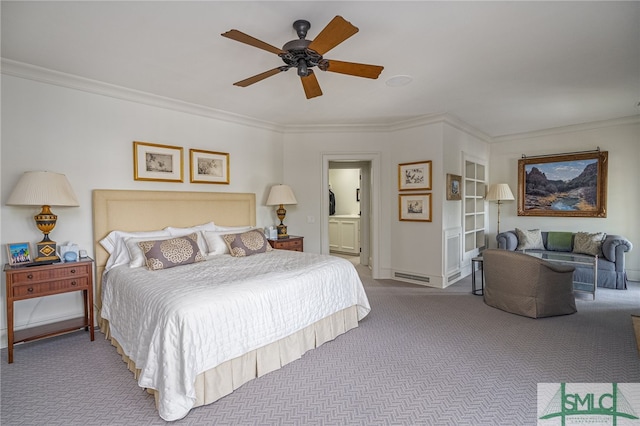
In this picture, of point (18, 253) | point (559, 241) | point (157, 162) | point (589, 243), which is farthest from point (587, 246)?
point (18, 253)

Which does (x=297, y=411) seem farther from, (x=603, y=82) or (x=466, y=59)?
(x=603, y=82)

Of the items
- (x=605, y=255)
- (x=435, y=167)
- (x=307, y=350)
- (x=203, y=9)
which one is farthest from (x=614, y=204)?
(x=203, y=9)

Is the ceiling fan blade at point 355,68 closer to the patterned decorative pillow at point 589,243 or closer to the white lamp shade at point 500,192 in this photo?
the white lamp shade at point 500,192

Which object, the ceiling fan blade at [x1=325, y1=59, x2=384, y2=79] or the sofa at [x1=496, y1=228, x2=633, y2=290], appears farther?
the sofa at [x1=496, y1=228, x2=633, y2=290]

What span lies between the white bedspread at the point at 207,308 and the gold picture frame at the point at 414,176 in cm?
230

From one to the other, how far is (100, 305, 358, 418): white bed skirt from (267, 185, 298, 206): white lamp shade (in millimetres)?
2062

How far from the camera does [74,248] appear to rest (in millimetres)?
3051

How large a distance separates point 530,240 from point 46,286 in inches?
268

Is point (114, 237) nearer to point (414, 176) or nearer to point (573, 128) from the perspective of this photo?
point (414, 176)

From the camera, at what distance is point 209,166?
4.32m

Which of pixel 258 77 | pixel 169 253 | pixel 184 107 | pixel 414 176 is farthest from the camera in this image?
pixel 414 176

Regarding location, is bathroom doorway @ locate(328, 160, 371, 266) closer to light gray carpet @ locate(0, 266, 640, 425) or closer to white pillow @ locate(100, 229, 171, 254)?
light gray carpet @ locate(0, 266, 640, 425)

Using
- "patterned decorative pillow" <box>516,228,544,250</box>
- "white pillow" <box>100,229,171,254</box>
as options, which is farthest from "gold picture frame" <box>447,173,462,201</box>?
"white pillow" <box>100,229,171,254</box>

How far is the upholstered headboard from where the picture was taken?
335 centimetres
